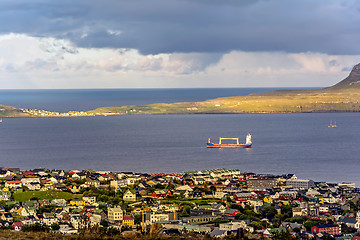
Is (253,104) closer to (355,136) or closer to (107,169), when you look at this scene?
(355,136)

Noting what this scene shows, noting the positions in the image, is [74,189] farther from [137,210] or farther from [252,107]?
[252,107]

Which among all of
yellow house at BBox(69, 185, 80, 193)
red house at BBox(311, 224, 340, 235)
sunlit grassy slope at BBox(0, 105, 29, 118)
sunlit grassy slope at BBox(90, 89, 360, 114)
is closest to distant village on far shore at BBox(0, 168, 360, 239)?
red house at BBox(311, 224, 340, 235)

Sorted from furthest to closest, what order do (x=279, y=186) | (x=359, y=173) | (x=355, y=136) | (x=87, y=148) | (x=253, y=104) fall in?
(x=253, y=104), (x=355, y=136), (x=87, y=148), (x=359, y=173), (x=279, y=186)

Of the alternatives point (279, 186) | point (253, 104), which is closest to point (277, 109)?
point (253, 104)

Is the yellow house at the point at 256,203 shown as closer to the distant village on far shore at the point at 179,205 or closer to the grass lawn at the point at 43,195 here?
the distant village on far shore at the point at 179,205

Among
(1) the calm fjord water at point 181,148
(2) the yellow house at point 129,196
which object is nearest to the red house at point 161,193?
(2) the yellow house at point 129,196

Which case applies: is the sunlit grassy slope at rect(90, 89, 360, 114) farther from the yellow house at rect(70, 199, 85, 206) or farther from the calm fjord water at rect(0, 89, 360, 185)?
the yellow house at rect(70, 199, 85, 206)

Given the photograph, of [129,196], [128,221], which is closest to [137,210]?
[128,221]
